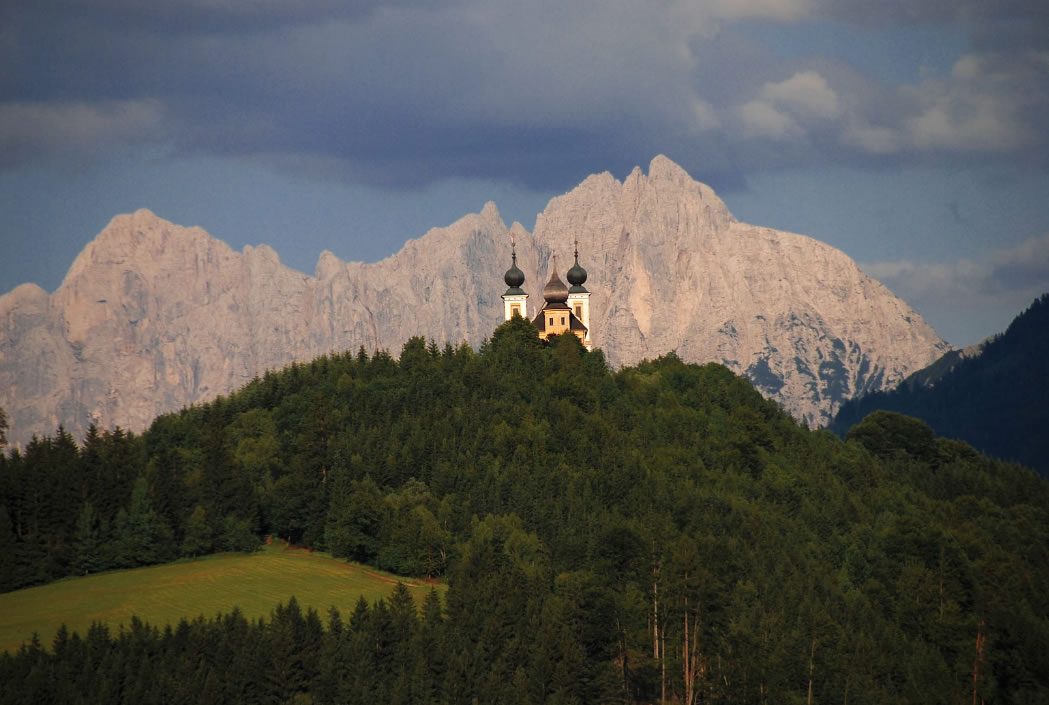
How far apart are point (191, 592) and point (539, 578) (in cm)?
3348

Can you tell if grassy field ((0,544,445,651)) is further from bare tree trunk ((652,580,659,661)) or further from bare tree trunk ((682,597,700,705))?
bare tree trunk ((682,597,700,705))

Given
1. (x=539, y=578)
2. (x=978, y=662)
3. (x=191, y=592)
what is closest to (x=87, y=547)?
(x=191, y=592)

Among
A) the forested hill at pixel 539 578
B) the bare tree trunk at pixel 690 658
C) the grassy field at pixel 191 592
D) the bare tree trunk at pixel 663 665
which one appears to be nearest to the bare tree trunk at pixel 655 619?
the forested hill at pixel 539 578

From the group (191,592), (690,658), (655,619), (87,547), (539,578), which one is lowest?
(690,658)

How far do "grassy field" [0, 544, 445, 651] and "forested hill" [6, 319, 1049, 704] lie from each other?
5669 mm

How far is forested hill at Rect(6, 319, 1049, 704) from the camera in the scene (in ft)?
418

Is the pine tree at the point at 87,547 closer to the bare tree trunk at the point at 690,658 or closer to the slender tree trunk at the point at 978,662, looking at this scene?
the bare tree trunk at the point at 690,658

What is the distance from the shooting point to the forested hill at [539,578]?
418ft

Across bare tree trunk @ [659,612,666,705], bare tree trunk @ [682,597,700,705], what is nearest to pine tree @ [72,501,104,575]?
bare tree trunk @ [659,612,666,705]

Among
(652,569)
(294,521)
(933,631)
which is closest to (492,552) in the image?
(652,569)

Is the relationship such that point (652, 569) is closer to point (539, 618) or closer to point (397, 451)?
point (539, 618)

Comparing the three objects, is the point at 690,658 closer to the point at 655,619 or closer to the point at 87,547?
the point at 655,619

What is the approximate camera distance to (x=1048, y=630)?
15225cm

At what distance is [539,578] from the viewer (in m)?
151
